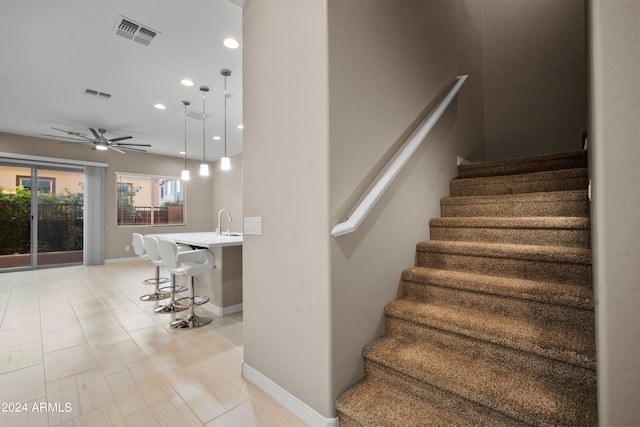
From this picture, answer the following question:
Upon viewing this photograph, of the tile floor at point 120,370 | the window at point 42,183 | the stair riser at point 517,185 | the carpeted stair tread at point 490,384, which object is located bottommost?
the tile floor at point 120,370

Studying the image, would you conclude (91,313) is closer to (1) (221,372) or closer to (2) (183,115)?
(1) (221,372)

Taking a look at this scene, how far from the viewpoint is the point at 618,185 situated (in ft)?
2.67

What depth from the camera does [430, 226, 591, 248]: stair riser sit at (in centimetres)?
176

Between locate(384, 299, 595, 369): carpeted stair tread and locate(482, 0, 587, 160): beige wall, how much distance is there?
323cm

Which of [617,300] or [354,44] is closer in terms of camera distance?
[617,300]

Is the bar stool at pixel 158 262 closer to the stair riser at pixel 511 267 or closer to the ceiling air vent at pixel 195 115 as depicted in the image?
the ceiling air vent at pixel 195 115

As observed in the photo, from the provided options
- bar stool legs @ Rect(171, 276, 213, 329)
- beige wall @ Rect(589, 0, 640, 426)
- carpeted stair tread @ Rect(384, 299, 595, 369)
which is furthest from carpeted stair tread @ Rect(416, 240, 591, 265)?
bar stool legs @ Rect(171, 276, 213, 329)

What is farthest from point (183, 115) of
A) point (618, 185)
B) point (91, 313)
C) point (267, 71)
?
point (618, 185)

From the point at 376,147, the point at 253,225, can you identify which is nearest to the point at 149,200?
the point at 253,225

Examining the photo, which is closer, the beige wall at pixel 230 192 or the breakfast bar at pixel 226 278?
the breakfast bar at pixel 226 278

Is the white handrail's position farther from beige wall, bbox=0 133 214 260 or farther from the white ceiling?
beige wall, bbox=0 133 214 260

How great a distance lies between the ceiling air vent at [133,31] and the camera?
2820mm

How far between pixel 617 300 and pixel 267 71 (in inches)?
80.8

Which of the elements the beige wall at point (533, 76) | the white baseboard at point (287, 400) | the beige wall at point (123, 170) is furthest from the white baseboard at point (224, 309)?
the beige wall at point (123, 170)
